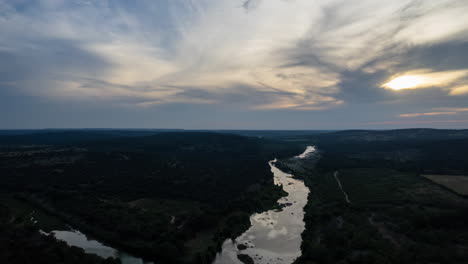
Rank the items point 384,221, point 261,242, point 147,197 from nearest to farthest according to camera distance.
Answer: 1. point 261,242
2. point 384,221
3. point 147,197

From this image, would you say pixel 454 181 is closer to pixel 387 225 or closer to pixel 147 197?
pixel 387 225

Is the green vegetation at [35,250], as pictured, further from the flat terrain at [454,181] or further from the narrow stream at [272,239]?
the flat terrain at [454,181]

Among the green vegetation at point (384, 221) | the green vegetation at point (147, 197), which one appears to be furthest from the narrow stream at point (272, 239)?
the green vegetation at point (384, 221)

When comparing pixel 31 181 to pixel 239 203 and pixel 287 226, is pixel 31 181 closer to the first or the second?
pixel 239 203

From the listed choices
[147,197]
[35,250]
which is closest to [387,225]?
[35,250]

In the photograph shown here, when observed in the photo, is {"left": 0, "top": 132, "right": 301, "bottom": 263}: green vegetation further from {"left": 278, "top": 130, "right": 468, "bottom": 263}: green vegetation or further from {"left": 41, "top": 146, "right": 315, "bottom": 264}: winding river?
{"left": 278, "top": 130, "right": 468, "bottom": 263}: green vegetation

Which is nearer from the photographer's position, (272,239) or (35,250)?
(35,250)

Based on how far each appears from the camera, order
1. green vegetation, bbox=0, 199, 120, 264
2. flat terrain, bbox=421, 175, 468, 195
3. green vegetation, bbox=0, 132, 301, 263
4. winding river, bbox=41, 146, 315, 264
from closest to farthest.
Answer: green vegetation, bbox=0, 199, 120, 264
winding river, bbox=41, 146, 315, 264
green vegetation, bbox=0, 132, 301, 263
flat terrain, bbox=421, 175, 468, 195

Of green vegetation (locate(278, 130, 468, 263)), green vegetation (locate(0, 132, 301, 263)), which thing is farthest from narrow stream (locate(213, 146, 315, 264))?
green vegetation (locate(278, 130, 468, 263))
